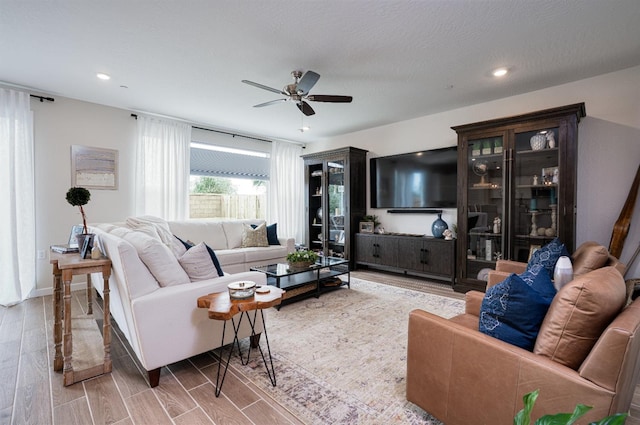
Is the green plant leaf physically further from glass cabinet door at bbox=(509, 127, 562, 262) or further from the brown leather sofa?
glass cabinet door at bbox=(509, 127, 562, 262)

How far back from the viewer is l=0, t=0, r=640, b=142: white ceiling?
2.17m

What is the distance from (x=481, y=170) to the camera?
154 inches

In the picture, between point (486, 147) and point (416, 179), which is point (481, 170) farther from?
point (416, 179)

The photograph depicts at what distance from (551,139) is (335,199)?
10.9 ft

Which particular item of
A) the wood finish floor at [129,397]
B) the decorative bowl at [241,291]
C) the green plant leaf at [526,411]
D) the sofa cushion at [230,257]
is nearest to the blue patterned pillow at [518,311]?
the green plant leaf at [526,411]

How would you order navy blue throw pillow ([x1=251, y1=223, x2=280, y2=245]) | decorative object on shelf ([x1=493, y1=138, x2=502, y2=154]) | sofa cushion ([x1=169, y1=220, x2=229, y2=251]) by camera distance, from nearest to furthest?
decorative object on shelf ([x1=493, y1=138, x2=502, y2=154]) → sofa cushion ([x1=169, y1=220, x2=229, y2=251]) → navy blue throw pillow ([x1=251, y1=223, x2=280, y2=245])

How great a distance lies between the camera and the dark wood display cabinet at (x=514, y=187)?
3.23 metres

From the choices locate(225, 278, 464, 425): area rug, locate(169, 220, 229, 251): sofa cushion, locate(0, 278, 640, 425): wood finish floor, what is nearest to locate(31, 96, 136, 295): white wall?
locate(169, 220, 229, 251): sofa cushion

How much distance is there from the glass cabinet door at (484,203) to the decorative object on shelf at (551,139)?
46 cm

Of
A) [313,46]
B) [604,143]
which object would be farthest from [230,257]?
[604,143]

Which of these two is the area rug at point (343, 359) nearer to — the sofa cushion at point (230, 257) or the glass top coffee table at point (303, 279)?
the glass top coffee table at point (303, 279)

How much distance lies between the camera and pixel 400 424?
1.55m

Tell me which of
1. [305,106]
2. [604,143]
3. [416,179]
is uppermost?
[305,106]

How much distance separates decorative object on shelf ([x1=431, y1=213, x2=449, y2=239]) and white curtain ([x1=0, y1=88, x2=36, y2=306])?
17.9 ft
